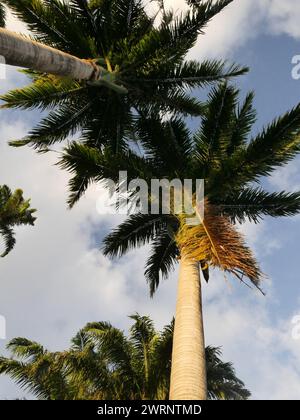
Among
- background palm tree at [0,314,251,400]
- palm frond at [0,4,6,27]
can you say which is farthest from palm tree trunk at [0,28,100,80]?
background palm tree at [0,314,251,400]

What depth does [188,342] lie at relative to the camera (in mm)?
8031

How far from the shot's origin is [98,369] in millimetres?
13297

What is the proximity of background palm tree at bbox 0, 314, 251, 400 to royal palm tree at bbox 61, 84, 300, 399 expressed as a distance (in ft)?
6.91

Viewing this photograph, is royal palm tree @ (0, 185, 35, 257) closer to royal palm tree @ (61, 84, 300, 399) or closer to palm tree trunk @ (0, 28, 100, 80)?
royal palm tree @ (61, 84, 300, 399)

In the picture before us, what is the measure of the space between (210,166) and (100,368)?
6874 mm

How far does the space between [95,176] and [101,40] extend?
Answer: 4.53 meters

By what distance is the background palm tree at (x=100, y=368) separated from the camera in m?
12.9

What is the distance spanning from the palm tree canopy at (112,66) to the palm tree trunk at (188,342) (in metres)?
5.40

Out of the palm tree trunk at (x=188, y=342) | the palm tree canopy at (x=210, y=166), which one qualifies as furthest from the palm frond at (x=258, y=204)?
the palm tree trunk at (x=188, y=342)

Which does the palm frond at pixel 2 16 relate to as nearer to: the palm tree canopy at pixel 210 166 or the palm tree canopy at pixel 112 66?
the palm tree canopy at pixel 112 66
